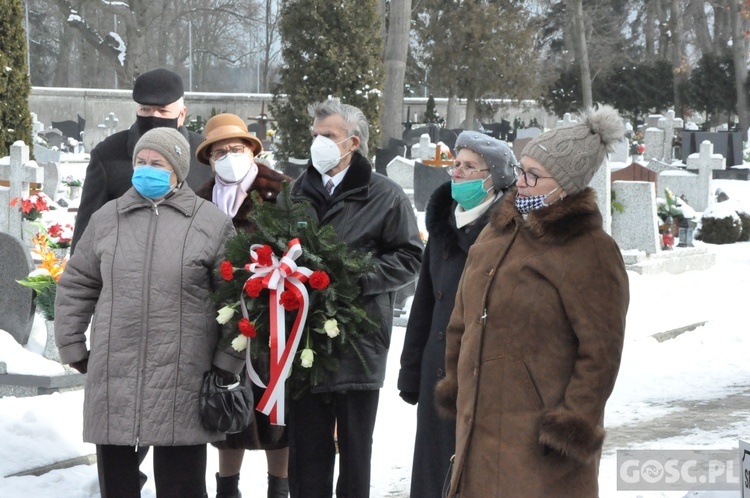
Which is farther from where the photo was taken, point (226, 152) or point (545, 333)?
point (226, 152)

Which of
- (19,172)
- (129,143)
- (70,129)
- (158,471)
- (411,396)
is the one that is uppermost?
(129,143)

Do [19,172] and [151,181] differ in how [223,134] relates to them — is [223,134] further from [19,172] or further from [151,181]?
[19,172]

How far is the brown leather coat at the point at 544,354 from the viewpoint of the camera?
11.1 ft

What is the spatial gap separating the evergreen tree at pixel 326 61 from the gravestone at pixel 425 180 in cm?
329

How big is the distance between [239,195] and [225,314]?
3.17 ft

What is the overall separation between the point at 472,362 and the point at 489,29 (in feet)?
109

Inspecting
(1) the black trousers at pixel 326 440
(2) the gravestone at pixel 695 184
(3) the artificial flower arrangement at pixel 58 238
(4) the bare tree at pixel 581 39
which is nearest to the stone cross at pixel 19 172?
(3) the artificial flower arrangement at pixel 58 238

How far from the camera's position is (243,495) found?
18.7 ft

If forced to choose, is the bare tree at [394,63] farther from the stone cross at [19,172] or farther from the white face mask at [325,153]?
the white face mask at [325,153]

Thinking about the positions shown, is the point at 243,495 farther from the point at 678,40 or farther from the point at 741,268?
the point at 678,40

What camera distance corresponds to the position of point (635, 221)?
1338 centimetres

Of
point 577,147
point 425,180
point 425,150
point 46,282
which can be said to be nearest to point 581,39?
point 425,150

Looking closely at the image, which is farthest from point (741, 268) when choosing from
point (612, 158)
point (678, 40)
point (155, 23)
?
point (155, 23)

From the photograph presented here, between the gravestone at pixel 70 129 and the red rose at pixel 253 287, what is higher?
the gravestone at pixel 70 129
